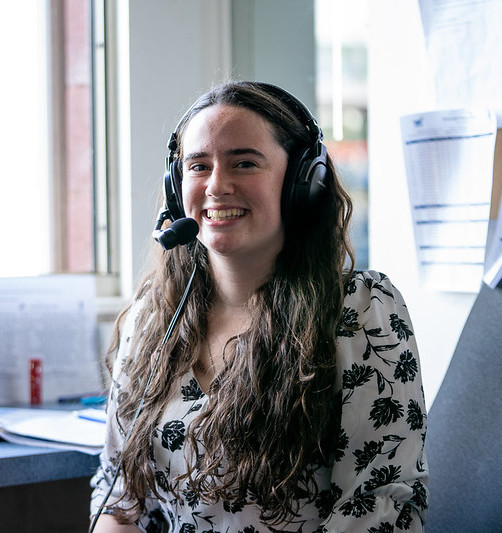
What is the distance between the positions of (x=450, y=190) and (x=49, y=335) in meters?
0.92

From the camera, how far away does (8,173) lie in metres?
1.89

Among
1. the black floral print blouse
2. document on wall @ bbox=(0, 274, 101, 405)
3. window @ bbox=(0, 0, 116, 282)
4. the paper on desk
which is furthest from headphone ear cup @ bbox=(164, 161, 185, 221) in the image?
window @ bbox=(0, 0, 116, 282)

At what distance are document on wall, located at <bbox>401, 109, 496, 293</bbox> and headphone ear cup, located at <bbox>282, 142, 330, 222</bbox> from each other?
11.4 inches

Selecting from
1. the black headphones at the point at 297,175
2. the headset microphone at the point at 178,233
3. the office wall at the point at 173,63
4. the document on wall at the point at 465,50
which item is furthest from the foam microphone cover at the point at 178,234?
the office wall at the point at 173,63

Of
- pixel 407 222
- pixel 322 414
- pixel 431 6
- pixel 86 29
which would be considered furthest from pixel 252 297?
pixel 86 29

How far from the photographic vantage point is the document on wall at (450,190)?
4.22ft

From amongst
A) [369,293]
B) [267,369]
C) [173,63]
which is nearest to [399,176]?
[369,293]

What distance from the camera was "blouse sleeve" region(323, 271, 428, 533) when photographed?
39.2 inches

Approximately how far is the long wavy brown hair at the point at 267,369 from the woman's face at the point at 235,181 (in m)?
0.03

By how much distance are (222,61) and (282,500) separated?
4.06 ft

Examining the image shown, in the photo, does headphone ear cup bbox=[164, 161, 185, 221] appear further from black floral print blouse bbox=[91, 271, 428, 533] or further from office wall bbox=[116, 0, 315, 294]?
office wall bbox=[116, 0, 315, 294]

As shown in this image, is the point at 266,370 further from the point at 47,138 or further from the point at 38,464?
the point at 47,138

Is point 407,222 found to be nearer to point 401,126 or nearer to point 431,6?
point 401,126

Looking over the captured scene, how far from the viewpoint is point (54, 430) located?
1.35 metres
